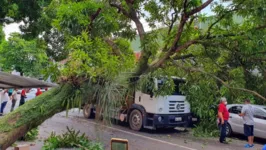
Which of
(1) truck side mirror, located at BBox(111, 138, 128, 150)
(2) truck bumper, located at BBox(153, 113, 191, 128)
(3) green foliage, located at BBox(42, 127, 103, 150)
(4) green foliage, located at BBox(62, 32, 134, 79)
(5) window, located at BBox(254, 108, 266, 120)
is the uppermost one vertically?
(4) green foliage, located at BBox(62, 32, 134, 79)

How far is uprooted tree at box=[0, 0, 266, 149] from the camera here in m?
6.59

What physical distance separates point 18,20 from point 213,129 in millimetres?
9351

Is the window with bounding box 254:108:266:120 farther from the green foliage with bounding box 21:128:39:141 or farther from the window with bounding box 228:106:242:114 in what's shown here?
the green foliage with bounding box 21:128:39:141

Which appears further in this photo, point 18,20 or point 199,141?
point 199,141

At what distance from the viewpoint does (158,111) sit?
532 inches

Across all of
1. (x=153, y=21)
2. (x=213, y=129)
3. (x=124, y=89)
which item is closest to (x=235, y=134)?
(x=213, y=129)

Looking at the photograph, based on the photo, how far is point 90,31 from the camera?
6.94 m

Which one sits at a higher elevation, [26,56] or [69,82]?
[26,56]

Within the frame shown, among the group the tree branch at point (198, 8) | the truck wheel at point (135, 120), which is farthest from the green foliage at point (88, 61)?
the truck wheel at point (135, 120)

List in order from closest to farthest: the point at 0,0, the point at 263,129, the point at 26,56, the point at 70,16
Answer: the point at 70,16 < the point at 0,0 < the point at 263,129 < the point at 26,56

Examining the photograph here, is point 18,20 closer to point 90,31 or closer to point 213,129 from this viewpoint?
point 90,31

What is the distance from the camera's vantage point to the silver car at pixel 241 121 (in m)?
12.5

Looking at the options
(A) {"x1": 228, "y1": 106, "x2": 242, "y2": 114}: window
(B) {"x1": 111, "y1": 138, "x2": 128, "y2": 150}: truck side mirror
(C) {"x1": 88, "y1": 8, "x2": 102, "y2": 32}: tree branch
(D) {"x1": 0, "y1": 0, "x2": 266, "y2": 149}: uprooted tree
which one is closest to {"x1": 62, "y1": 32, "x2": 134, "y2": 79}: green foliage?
(D) {"x1": 0, "y1": 0, "x2": 266, "y2": 149}: uprooted tree

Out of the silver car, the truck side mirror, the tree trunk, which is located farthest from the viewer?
the silver car
